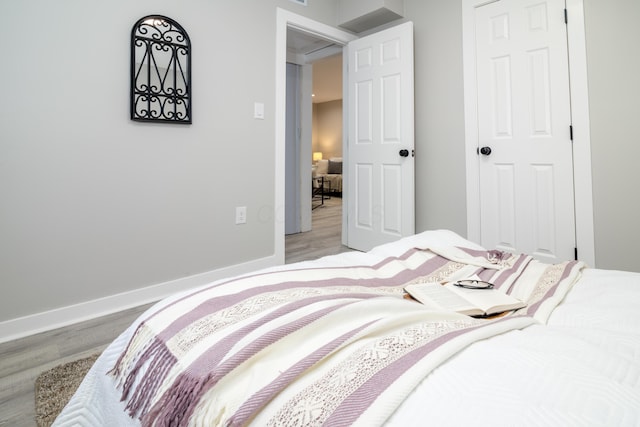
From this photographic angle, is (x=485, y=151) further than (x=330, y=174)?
No

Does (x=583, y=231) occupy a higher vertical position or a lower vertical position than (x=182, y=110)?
lower

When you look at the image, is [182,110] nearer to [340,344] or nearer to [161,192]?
[161,192]

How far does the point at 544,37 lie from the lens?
7.54ft

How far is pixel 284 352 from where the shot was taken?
21.1 inches

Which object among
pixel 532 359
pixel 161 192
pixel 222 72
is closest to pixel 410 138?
pixel 222 72

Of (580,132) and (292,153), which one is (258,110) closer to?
(292,153)

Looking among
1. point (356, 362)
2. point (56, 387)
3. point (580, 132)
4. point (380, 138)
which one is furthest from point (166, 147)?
point (580, 132)

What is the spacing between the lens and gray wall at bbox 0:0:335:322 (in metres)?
1.69

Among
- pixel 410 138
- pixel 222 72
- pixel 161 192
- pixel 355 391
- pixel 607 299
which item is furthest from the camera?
pixel 410 138

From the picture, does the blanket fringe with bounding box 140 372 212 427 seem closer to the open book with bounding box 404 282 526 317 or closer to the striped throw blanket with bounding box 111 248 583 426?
the striped throw blanket with bounding box 111 248 583 426

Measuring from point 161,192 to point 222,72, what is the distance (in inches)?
37.6

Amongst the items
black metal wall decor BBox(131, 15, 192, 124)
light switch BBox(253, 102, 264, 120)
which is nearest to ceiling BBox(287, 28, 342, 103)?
light switch BBox(253, 102, 264, 120)

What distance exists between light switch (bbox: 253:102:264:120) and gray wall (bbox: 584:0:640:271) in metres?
2.23

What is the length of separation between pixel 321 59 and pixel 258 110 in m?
1.99
